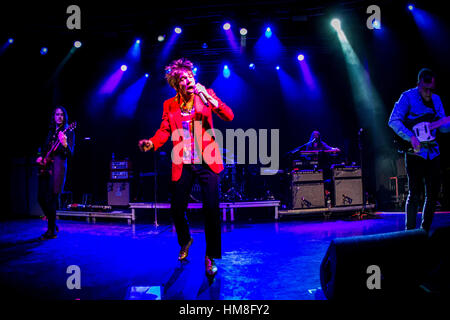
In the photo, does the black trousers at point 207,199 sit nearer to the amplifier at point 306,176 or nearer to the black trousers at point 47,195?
the black trousers at point 47,195

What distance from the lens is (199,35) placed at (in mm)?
7355

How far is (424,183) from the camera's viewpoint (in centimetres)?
308

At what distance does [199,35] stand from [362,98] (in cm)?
519

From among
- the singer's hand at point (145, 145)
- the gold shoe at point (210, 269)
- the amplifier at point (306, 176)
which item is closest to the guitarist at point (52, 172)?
the singer's hand at point (145, 145)

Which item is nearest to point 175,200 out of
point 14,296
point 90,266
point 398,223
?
point 90,266

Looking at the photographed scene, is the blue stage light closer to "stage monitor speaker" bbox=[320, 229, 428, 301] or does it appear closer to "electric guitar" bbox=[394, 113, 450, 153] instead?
"electric guitar" bbox=[394, 113, 450, 153]

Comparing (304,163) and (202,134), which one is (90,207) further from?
(202,134)

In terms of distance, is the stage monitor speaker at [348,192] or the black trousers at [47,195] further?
the stage monitor speaker at [348,192]

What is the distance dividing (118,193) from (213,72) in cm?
541

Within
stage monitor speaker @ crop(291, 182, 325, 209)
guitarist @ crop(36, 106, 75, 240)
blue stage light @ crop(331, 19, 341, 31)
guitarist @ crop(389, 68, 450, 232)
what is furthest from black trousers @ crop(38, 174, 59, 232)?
→ blue stage light @ crop(331, 19, 341, 31)

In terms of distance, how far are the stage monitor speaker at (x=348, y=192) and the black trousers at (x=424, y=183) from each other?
3159mm

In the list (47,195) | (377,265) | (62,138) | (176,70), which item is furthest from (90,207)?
(377,265)

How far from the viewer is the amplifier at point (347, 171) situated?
6297mm
